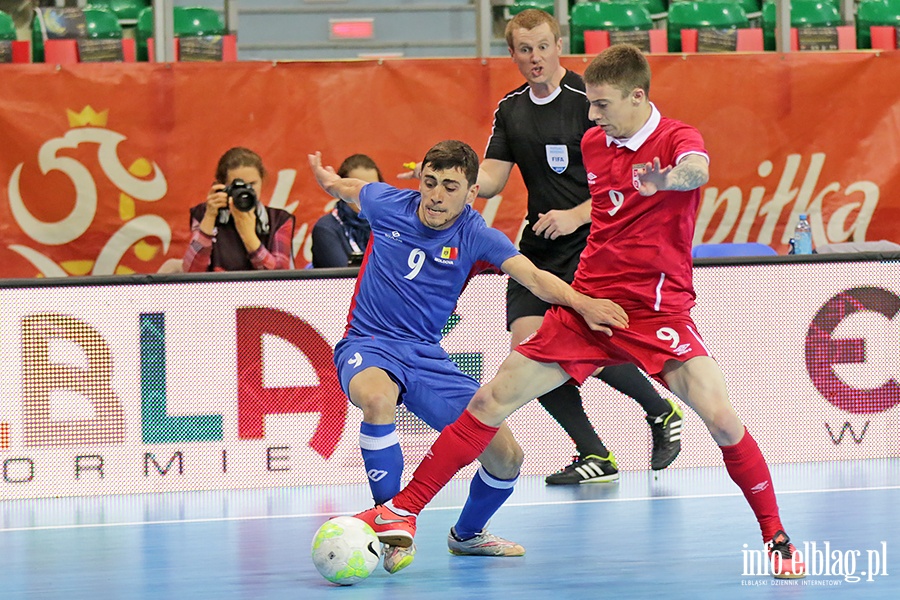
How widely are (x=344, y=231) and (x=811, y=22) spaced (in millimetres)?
4799

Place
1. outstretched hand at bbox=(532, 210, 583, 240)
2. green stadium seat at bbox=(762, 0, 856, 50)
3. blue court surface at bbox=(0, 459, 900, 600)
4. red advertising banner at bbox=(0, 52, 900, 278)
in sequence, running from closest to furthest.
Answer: blue court surface at bbox=(0, 459, 900, 600) → outstretched hand at bbox=(532, 210, 583, 240) → red advertising banner at bbox=(0, 52, 900, 278) → green stadium seat at bbox=(762, 0, 856, 50)

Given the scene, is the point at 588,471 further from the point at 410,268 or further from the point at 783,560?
the point at 783,560

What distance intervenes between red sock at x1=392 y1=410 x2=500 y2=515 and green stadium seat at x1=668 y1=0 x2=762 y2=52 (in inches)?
238

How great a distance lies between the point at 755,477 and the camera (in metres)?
4.34

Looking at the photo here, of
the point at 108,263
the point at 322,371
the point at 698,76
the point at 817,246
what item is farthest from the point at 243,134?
the point at 817,246

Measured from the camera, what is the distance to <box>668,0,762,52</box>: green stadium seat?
984 centimetres

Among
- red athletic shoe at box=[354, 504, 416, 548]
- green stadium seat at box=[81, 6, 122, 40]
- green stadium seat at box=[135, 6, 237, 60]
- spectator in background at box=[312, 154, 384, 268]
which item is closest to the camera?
red athletic shoe at box=[354, 504, 416, 548]

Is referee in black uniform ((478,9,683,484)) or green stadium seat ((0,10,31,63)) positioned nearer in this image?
referee in black uniform ((478,9,683,484))

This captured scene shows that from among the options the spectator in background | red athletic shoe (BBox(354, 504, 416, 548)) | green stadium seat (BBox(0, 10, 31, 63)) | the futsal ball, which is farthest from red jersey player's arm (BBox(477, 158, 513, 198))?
green stadium seat (BBox(0, 10, 31, 63))

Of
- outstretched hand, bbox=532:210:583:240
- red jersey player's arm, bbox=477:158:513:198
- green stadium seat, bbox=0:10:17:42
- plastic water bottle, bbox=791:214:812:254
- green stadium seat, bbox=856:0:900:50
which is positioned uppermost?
green stadium seat, bbox=856:0:900:50

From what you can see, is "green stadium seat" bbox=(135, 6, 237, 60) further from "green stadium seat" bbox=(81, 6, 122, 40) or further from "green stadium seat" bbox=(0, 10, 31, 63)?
"green stadium seat" bbox=(0, 10, 31, 63)

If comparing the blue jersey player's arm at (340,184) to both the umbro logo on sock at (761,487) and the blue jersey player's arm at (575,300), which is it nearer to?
the blue jersey player's arm at (575,300)

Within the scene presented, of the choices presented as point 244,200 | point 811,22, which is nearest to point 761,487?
point 244,200

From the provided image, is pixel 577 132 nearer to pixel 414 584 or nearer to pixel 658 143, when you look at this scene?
pixel 658 143
